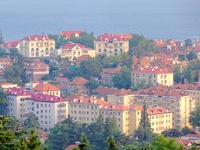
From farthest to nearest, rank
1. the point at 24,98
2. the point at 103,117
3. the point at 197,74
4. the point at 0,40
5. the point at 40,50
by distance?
1. the point at 0,40
2. the point at 40,50
3. the point at 197,74
4. the point at 24,98
5. the point at 103,117

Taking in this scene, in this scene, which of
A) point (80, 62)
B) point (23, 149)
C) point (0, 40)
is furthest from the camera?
point (0, 40)

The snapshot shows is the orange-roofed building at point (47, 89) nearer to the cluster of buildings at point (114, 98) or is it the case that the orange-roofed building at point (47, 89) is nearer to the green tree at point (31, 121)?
the cluster of buildings at point (114, 98)

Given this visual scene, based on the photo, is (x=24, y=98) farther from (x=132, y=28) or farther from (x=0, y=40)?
(x=132, y=28)

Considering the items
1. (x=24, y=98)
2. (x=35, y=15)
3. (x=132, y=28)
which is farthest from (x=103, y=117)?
(x=35, y=15)

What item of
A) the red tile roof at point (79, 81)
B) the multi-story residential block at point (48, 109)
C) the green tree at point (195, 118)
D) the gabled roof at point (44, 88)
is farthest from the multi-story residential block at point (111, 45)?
the green tree at point (195, 118)

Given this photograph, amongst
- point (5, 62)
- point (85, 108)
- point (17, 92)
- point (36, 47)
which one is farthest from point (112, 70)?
point (85, 108)

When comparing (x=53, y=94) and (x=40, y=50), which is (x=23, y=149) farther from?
(x=40, y=50)

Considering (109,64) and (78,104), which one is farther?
(109,64)

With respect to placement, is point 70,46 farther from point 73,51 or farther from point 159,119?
point 159,119
